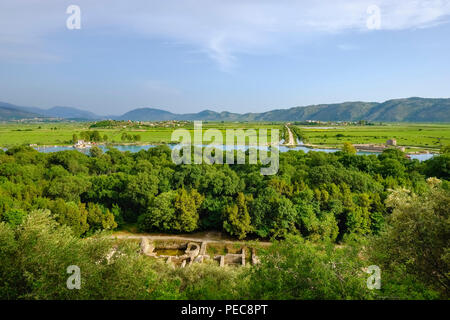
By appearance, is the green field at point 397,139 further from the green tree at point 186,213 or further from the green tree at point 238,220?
the green tree at point 186,213

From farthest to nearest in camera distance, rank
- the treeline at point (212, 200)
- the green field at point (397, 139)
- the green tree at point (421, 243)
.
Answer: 1. the green field at point (397, 139)
2. the treeline at point (212, 200)
3. the green tree at point (421, 243)

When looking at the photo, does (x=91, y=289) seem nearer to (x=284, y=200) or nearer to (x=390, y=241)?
(x=390, y=241)

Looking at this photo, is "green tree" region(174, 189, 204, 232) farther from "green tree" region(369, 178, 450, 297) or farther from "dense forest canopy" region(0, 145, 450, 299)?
"green tree" region(369, 178, 450, 297)

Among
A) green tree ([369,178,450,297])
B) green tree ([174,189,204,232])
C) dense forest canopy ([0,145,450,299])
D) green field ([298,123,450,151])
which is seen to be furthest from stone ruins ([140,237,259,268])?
green field ([298,123,450,151])

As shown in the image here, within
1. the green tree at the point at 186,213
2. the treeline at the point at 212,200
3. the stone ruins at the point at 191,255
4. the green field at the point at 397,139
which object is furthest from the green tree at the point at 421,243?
the green field at the point at 397,139

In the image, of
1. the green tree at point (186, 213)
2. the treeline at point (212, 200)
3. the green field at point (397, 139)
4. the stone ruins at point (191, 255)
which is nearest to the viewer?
the stone ruins at point (191, 255)

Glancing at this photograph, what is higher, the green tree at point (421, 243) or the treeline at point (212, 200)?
the green tree at point (421, 243)

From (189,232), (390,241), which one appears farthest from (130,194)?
(390,241)

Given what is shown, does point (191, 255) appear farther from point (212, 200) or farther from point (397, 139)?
point (397, 139)
